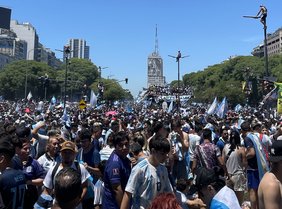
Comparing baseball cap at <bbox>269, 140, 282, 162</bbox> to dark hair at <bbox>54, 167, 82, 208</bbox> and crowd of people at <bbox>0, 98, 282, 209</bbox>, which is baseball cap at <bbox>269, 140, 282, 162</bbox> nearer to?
crowd of people at <bbox>0, 98, 282, 209</bbox>

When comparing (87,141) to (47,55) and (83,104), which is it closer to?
(83,104)

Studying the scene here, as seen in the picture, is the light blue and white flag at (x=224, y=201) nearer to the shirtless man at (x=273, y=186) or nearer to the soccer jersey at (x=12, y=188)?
the shirtless man at (x=273, y=186)

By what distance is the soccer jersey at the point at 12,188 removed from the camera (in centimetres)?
382

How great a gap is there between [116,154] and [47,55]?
603 feet

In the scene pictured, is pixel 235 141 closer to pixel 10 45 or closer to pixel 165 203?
pixel 165 203

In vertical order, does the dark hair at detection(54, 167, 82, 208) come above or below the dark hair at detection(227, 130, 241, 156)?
below

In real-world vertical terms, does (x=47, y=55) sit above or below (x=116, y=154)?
above

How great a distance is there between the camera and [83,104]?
82.2ft

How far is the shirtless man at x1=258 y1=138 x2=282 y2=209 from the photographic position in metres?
3.34

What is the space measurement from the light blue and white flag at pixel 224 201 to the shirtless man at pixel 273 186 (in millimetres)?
253

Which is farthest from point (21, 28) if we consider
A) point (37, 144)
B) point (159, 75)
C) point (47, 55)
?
point (37, 144)

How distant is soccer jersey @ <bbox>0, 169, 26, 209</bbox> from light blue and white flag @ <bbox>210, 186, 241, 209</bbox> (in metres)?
1.94

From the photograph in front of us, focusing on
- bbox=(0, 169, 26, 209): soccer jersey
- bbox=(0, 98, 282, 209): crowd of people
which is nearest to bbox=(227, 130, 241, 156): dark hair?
bbox=(0, 98, 282, 209): crowd of people

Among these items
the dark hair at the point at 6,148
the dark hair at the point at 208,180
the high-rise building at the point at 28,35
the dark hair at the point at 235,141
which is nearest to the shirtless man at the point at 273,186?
the dark hair at the point at 208,180
